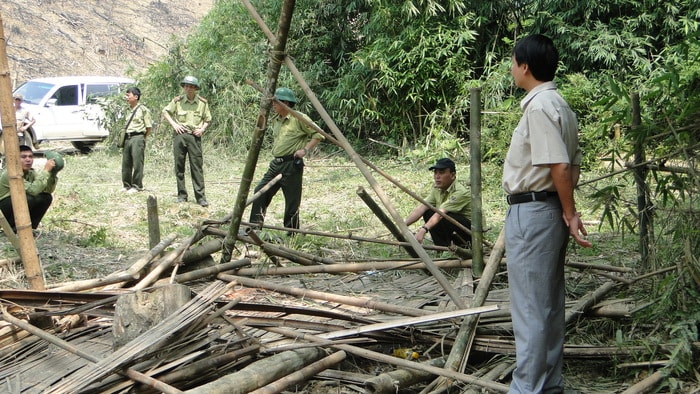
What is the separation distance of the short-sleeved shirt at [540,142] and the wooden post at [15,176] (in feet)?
9.20

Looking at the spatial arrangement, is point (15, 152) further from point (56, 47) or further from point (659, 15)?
point (56, 47)

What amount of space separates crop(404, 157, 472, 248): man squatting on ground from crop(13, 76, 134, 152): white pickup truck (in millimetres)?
A: 11296

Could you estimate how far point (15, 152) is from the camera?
181 inches

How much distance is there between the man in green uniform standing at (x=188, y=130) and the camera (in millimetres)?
11148

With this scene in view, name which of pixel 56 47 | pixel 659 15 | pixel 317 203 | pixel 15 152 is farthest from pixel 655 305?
pixel 56 47

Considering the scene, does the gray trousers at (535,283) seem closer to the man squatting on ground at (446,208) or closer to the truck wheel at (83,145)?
the man squatting on ground at (446,208)

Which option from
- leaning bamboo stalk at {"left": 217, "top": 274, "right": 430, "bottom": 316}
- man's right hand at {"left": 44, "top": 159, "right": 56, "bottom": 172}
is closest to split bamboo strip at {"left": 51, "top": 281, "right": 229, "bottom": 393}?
leaning bamboo stalk at {"left": 217, "top": 274, "right": 430, "bottom": 316}

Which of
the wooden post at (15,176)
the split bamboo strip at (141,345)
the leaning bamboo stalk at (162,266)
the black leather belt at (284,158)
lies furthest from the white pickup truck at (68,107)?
the split bamboo strip at (141,345)

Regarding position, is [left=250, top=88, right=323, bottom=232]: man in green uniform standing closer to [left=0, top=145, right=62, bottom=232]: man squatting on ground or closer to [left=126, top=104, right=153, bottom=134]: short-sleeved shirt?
[left=0, top=145, right=62, bottom=232]: man squatting on ground

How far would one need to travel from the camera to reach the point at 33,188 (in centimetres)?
800

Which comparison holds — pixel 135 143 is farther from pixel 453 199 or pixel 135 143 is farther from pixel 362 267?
pixel 362 267

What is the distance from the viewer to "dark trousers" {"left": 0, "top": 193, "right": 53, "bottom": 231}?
26.1ft

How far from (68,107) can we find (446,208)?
12.7 meters

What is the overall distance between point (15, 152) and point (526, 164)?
2950 mm
